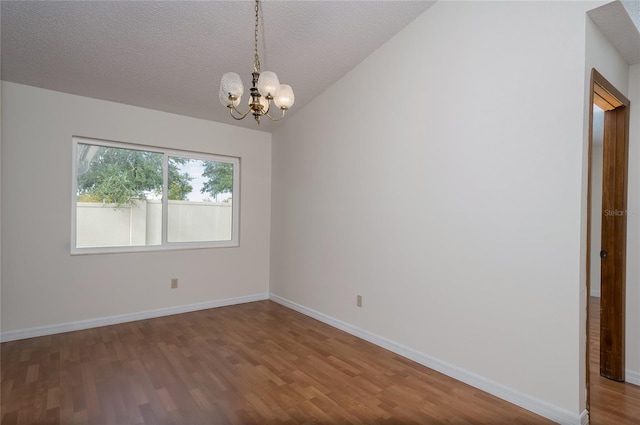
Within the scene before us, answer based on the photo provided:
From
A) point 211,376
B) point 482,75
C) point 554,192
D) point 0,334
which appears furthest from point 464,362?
point 0,334

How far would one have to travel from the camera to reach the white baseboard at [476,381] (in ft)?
6.65

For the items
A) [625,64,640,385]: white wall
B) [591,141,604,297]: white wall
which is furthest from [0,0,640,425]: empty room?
[591,141,604,297]: white wall

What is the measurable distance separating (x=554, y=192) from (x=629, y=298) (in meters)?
1.22

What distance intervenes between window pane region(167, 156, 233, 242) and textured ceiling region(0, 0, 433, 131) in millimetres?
1005

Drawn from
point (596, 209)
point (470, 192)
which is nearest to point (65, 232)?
point (470, 192)

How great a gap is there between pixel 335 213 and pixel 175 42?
2244 millimetres

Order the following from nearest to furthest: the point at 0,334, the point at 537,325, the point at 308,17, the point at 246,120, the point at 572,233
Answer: the point at 572,233 → the point at 537,325 → the point at 308,17 → the point at 0,334 → the point at 246,120

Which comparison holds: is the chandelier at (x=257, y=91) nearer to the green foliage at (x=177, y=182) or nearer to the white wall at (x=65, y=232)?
the white wall at (x=65, y=232)

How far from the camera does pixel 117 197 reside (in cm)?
384

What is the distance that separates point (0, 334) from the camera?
3.16 m

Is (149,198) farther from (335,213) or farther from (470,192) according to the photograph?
(470,192)

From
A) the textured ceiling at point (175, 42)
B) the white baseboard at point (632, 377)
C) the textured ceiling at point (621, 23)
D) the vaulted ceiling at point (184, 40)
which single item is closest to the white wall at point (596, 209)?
the white baseboard at point (632, 377)

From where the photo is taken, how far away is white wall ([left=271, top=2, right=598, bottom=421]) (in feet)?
6.75

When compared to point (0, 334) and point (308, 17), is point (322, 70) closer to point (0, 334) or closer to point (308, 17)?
point (308, 17)
